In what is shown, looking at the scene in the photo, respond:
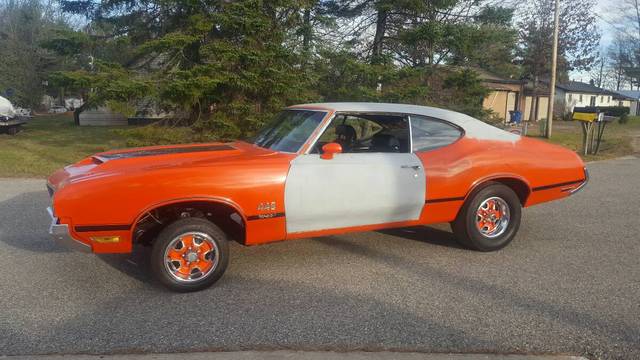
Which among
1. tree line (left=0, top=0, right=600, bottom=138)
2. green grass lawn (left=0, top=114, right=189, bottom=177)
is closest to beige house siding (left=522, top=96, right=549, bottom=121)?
tree line (left=0, top=0, right=600, bottom=138)

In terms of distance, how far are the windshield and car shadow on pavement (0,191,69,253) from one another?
7.39 ft

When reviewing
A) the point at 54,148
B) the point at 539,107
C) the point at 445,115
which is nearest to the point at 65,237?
the point at 445,115

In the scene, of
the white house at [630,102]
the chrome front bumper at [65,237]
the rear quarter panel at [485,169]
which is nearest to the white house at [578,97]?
the white house at [630,102]

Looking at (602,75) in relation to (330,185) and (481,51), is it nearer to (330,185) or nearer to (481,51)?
(481,51)

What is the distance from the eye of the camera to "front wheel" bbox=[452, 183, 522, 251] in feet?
16.1

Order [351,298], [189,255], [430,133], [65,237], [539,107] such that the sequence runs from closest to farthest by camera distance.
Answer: [65,237], [351,298], [189,255], [430,133], [539,107]

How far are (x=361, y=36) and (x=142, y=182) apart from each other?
13402mm

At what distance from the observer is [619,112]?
3834cm

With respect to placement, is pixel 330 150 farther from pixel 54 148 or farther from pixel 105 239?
pixel 54 148

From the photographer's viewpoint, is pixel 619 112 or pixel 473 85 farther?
pixel 619 112

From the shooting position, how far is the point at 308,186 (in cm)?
424

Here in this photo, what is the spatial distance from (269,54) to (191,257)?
26.0 feet

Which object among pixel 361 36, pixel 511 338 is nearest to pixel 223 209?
pixel 511 338

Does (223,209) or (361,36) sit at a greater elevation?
(361,36)
